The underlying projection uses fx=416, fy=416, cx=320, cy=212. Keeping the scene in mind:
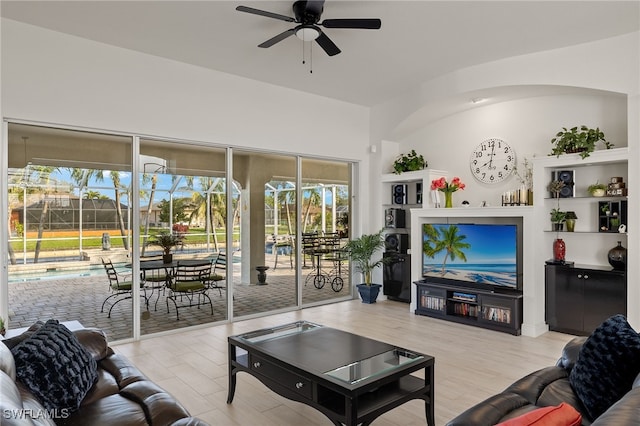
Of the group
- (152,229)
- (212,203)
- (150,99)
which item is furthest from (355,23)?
(152,229)

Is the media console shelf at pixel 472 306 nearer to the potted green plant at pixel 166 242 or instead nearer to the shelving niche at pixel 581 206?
the shelving niche at pixel 581 206

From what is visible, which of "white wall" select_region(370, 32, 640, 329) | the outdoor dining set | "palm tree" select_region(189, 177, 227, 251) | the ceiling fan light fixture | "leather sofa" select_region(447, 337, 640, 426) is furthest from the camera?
"palm tree" select_region(189, 177, 227, 251)

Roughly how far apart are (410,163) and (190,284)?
3733 mm

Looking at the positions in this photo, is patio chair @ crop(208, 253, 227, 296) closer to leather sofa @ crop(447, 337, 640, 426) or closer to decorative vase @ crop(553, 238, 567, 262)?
leather sofa @ crop(447, 337, 640, 426)

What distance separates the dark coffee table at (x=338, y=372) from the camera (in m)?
2.34

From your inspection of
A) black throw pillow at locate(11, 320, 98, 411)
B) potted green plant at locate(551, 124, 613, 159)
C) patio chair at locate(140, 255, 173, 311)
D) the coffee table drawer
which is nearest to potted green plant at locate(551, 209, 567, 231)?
potted green plant at locate(551, 124, 613, 159)

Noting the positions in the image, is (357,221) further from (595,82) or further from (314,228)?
(595,82)

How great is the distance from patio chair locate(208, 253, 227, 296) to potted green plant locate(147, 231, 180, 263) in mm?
596

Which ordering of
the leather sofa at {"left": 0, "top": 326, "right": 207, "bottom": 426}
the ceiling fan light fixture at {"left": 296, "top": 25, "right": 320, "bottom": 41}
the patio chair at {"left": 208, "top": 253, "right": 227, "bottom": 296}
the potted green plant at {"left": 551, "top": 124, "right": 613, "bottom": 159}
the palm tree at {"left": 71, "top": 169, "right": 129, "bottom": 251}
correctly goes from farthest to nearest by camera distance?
the patio chair at {"left": 208, "top": 253, "right": 227, "bottom": 296} → the potted green plant at {"left": 551, "top": 124, "right": 613, "bottom": 159} → the palm tree at {"left": 71, "top": 169, "right": 129, "bottom": 251} → the ceiling fan light fixture at {"left": 296, "top": 25, "right": 320, "bottom": 41} → the leather sofa at {"left": 0, "top": 326, "right": 207, "bottom": 426}

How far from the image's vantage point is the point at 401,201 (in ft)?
22.1

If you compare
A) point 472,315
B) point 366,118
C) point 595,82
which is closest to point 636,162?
point 595,82

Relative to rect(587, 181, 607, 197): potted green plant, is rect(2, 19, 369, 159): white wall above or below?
above

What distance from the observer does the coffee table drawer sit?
251 centimetres

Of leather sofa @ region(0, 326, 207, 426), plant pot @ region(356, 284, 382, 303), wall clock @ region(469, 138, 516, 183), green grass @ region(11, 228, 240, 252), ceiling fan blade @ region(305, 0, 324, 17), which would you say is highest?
ceiling fan blade @ region(305, 0, 324, 17)
